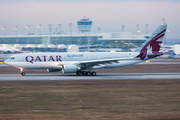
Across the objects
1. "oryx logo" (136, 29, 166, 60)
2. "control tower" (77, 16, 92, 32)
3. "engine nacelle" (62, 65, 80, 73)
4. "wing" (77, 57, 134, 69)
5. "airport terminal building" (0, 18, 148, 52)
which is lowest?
"engine nacelle" (62, 65, 80, 73)

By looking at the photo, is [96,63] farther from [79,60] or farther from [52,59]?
[52,59]

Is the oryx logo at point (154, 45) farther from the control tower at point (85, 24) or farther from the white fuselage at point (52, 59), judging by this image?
the control tower at point (85, 24)

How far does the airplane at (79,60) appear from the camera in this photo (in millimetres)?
33438

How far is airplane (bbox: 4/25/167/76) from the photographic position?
33.4m

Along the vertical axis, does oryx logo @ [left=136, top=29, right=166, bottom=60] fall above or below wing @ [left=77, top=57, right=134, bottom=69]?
above

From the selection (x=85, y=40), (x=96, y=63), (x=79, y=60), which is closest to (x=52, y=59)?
(x=79, y=60)

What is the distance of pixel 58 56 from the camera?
34.5 meters

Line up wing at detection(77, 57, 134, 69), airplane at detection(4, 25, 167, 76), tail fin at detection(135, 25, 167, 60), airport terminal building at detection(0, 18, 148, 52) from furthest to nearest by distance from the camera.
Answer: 1. airport terminal building at detection(0, 18, 148, 52)
2. tail fin at detection(135, 25, 167, 60)
3. airplane at detection(4, 25, 167, 76)
4. wing at detection(77, 57, 134, 69)

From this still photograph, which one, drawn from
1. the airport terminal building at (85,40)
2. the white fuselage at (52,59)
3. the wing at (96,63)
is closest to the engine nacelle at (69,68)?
the wing at (96,63)

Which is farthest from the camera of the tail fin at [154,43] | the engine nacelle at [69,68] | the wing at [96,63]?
the tail fin at [154,43]

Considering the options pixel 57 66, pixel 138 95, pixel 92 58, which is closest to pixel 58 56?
pixel 57 66

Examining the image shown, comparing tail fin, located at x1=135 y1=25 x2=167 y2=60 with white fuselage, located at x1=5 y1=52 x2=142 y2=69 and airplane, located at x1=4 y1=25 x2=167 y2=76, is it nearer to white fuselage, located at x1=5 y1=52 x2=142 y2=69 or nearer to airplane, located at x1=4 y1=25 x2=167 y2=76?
airplane, located at x1=4 y1=25 x2=167 y2=76

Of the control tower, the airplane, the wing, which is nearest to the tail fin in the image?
the airplane

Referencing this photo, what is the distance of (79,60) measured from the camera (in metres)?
35.3
